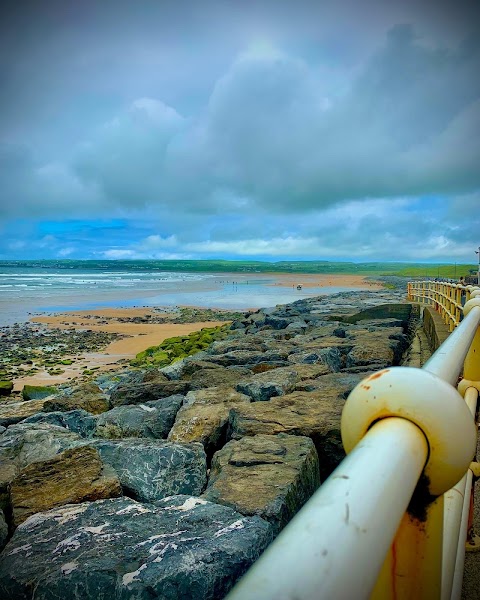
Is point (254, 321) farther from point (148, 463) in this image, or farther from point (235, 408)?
point (148, 463)

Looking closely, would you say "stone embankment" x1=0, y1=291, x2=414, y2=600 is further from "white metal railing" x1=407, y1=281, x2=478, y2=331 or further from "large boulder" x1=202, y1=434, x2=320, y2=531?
"white metal railing" x1=407, y1=281, x2=478, y2=331

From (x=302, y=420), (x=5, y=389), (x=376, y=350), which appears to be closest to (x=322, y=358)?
(x=376, y=350)

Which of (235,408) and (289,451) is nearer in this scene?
(289,451)

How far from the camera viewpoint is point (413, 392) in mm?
799

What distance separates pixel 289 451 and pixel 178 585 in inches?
52.5

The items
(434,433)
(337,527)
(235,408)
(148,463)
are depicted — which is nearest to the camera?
(337,527)

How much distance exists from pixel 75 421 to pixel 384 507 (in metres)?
4.20

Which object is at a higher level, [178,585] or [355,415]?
[355,415]

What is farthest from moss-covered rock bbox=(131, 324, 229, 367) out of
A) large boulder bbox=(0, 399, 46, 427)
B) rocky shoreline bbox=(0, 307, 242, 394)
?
large boulder bbox=(0, 399, 46, 427)

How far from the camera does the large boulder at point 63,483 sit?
8.34ft

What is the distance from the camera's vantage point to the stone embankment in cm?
187

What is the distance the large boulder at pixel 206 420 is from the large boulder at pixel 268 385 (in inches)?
5.8

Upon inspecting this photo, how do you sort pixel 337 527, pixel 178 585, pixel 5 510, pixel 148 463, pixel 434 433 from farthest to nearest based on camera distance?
pixel 148 463 → pixel 5 510 → pixel 178 585 → pixel 434 433 → pixel 337 527

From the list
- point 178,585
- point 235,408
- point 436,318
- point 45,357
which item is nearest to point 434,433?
point 178,585
